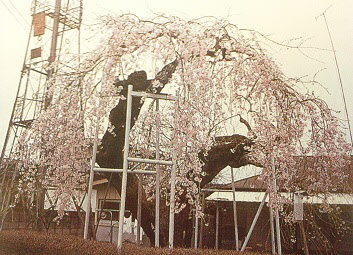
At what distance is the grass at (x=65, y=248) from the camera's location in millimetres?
2863

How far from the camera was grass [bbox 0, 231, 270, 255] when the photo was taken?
286 centimetres

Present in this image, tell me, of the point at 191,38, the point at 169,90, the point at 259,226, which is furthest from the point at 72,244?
the point at 259,226

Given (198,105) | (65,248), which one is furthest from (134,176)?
(65,248)

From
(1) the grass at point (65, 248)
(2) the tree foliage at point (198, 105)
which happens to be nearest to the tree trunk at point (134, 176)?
(2) the tree foliage at point (198, 105)

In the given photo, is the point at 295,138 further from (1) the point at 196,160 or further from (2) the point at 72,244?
(2) the point at 72,244

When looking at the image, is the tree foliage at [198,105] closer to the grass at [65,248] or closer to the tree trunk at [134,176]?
the tree trunk at [134,176]

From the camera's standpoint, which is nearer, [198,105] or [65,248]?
[65,248]

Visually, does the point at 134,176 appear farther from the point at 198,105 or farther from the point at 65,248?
the point at 65,248

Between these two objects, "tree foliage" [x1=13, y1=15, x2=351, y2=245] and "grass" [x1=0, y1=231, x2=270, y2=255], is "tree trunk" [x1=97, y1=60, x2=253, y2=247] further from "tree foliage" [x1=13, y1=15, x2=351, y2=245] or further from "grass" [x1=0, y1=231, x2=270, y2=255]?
"grass" [x1=0, y1=231, x2=270, y2=255]

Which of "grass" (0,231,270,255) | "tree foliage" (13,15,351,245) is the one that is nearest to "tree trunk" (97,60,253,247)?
"tree foliage" (13,15,351,245)

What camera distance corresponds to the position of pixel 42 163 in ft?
15.3

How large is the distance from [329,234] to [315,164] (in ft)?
8.07

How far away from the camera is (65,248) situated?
123 inches

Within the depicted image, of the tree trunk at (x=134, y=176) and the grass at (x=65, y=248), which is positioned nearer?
the grass at (x=65, y=248)
